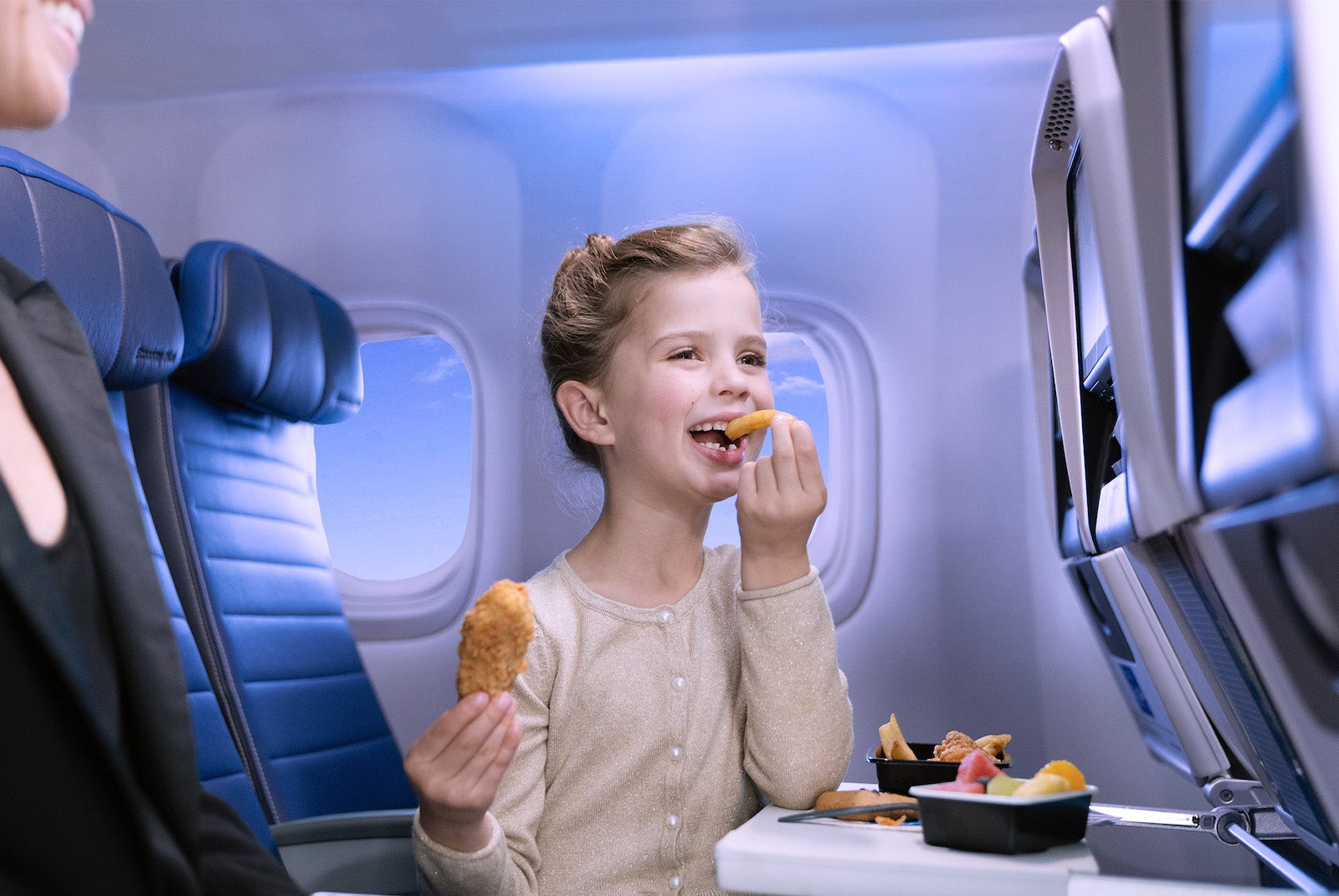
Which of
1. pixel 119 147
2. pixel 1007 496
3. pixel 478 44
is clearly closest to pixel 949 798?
pixel 1007 496

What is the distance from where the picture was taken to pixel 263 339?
1987 millimetres

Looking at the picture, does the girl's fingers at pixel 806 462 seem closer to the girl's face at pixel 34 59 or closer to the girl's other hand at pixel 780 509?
the girl's other hand at pixel 780 509

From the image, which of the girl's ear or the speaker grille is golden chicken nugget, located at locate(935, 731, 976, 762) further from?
the speaker grille

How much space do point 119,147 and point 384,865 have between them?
2477 millimetres

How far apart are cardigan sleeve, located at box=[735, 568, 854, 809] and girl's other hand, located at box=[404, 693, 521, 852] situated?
34 cm

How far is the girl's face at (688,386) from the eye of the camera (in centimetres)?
149

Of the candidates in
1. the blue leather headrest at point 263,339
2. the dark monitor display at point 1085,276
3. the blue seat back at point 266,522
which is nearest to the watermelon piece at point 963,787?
the dark monitor display at point 1085,276

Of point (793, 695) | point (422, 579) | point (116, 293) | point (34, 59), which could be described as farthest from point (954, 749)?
point (422, 579)

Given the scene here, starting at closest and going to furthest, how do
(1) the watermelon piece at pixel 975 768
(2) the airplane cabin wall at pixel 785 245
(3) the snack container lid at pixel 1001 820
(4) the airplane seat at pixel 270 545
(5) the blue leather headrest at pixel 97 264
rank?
(3) the snack container lid at pixel 1001 820 < (1) the watermelon piece at pixel 975 768 < (5) the blue leather headrest at pixel 97 264 < (4) the airplane seat at pixel 270 545 < (2) the airplane cabin wall at pixel 785 245

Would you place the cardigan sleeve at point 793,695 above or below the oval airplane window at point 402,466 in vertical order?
below

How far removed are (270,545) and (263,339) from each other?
16.4 inches

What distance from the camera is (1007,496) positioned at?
2754 millimetres

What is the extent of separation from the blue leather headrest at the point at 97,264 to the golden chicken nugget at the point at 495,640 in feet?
2.29

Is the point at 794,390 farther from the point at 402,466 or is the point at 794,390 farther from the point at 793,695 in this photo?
the point at 793,695
